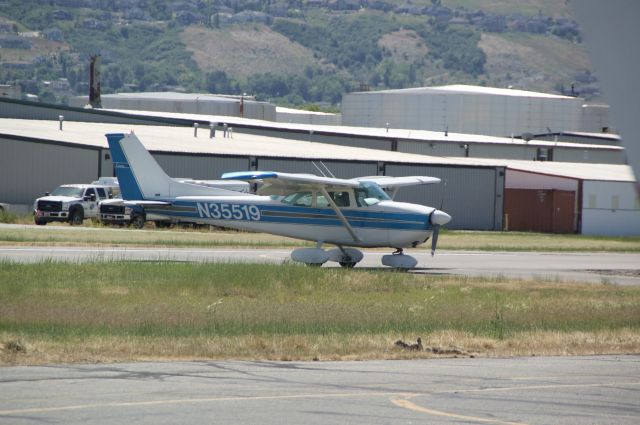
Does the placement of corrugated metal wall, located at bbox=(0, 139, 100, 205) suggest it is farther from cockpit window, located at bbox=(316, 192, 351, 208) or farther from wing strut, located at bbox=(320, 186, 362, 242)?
wing strut, located at bbox=(320, 186, 362, 242)

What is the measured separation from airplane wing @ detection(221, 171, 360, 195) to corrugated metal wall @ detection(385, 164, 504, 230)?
26.9m

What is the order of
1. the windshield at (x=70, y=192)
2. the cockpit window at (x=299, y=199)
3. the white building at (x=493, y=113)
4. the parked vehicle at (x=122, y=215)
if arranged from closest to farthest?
the cockpit window at (x=299, y=199) → the parked vehicle at (x=122, y=215) → the windshield at (x=70, y=192) → the white building at (x=493, y=113)

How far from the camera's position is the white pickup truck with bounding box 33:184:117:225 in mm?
43375

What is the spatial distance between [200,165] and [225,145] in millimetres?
5163

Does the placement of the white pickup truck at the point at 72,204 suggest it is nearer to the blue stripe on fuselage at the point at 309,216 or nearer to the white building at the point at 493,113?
the blue stripe on fuselage at the point at 309,216

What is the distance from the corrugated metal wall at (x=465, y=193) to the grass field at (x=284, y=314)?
30776 mm

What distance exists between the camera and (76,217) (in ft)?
145

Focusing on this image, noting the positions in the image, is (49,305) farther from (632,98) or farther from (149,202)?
(632,98)

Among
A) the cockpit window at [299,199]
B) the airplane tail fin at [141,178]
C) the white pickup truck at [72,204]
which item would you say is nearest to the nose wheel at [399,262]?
the cockpit window at [299,199]

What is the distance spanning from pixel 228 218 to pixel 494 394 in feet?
58.5

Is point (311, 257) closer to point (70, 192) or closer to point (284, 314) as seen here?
point (284, 314)

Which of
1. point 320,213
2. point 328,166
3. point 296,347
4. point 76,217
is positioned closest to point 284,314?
point 296,347

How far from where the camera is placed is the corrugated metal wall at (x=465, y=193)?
183ft

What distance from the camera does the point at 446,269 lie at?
28.6 m
